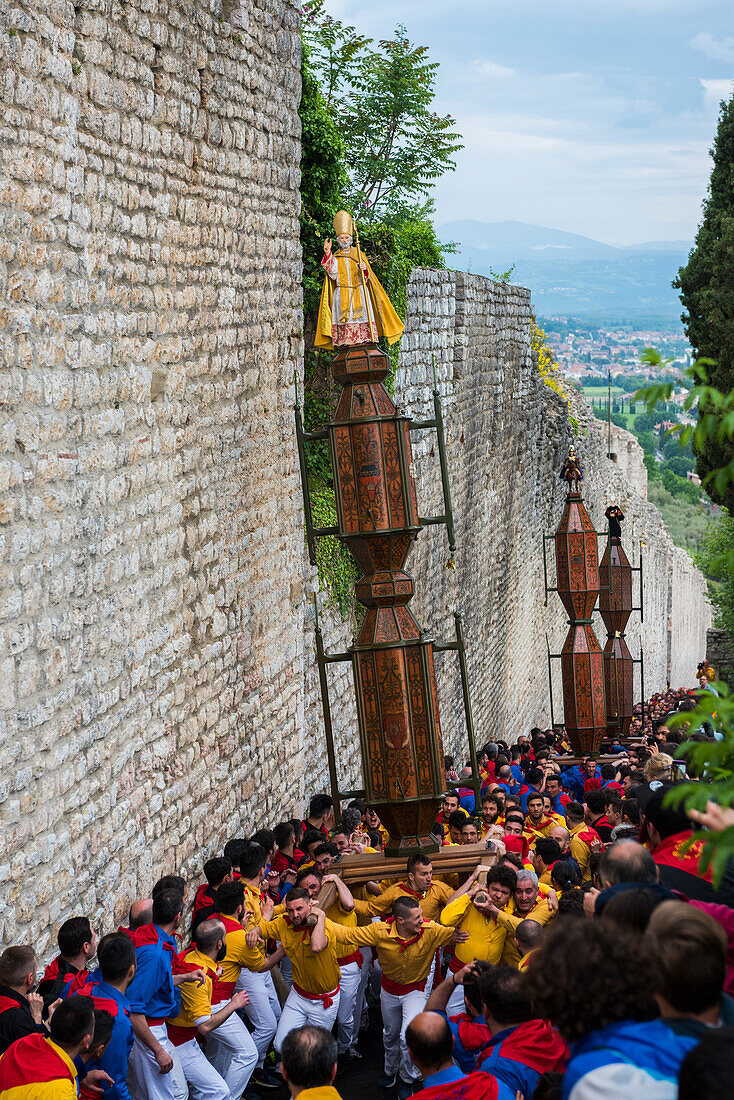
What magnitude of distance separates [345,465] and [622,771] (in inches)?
222

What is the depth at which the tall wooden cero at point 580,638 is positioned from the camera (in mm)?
12883

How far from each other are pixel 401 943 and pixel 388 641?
5.12ft

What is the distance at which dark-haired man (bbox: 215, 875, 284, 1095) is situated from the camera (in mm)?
5656

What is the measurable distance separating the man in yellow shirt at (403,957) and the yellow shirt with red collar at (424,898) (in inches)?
7.4

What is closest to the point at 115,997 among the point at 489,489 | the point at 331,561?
the point at 331,561

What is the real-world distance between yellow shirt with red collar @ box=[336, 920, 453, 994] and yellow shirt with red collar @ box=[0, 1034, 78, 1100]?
2121 millimetres

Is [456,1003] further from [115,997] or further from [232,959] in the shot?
[115,997]

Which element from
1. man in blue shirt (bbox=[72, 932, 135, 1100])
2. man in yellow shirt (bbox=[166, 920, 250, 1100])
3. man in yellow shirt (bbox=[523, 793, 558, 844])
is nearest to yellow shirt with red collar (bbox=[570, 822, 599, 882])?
man in yellow shirt (bbox=[523, 793, 558, 844])

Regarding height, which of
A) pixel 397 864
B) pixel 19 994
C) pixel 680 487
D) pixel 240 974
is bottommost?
pixel 680 487

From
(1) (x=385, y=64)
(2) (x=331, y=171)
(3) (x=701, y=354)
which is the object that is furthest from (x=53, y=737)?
(3) (x=701, y=354)

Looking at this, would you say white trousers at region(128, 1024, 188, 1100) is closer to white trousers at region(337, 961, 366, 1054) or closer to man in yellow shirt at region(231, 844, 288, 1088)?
man in yellow shirt at region(231, 844, 288, 1088)

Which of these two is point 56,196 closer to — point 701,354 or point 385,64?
point 385,64

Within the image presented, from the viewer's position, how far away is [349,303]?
682 centimetres

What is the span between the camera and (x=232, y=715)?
7.38 m
